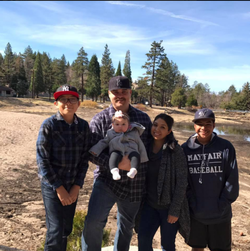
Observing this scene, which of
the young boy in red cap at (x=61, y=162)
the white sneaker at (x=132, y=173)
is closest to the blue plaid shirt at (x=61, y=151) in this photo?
the young boy in red cap at (x=61, y=162)

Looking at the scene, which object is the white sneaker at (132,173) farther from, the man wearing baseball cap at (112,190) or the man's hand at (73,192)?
the man's hand at (73,192)

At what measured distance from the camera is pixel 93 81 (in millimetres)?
49156

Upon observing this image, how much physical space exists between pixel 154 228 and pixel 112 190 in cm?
67

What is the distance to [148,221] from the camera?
8.70 ft

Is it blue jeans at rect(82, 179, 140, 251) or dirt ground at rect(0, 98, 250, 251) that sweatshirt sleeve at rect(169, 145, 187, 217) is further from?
dirt ground at rect(0, 98, 250, 251)

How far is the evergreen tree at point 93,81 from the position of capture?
4856 cm

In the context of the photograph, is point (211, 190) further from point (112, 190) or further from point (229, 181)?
point (112, 190)

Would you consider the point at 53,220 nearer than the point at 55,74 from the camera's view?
Yes

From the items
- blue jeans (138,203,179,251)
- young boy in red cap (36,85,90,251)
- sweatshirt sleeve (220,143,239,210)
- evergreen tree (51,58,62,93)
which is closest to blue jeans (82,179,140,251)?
blue jeans (138,203,179,251)

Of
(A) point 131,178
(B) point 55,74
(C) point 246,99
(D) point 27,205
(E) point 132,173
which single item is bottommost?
(D) point 27,205

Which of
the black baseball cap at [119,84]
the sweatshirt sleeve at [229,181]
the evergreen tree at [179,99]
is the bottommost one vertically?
the sweatshirt sleeve at [229,181]

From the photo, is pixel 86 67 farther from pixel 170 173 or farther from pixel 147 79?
pixel 170 173

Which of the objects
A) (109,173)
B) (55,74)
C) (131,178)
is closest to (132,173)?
(131,178)

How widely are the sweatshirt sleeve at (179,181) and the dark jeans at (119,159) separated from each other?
0.47 meters
